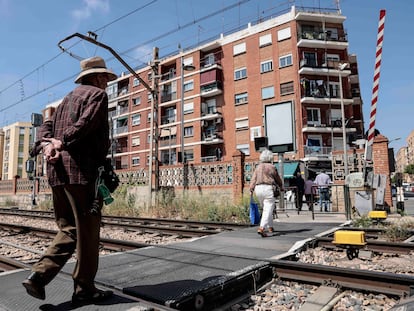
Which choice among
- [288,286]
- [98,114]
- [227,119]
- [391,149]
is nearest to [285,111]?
[391,149]

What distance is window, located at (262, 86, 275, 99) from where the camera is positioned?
1415 inches

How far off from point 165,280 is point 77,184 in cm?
156

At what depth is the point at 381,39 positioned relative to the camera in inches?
319

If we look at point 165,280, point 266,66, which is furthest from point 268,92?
point 165,280

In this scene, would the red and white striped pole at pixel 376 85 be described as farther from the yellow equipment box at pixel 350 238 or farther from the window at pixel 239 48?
the window at pixel 239 48

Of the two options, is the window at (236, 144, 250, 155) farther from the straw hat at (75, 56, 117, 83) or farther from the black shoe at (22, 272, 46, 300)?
the black shoe at (22, 272, 46, 300)

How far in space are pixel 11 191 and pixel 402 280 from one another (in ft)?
119

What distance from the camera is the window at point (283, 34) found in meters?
35.1

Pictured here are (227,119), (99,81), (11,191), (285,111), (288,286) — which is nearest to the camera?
(99,81)

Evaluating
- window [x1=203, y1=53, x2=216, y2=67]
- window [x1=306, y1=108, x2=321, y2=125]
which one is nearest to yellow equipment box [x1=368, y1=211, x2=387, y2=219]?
window [x1=306, y1=108, x2=321, y2=125]

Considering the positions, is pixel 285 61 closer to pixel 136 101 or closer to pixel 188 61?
pixel 188 61

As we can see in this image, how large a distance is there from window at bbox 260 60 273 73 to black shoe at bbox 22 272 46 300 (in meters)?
36.6

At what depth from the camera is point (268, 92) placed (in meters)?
36.2

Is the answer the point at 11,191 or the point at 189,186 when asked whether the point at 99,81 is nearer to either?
the point at 189,186
